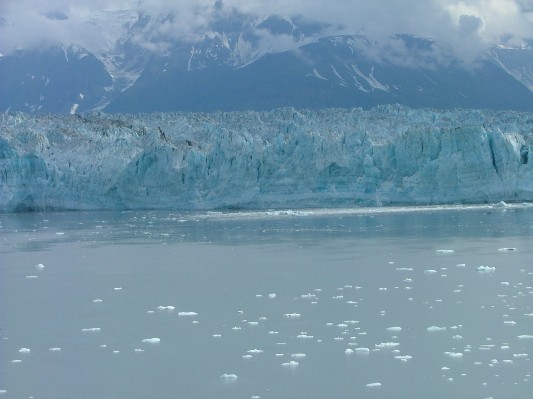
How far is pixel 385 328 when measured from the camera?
8695 mm

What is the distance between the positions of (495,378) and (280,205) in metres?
21.6

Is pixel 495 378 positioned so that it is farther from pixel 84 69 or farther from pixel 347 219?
pixel 84 69

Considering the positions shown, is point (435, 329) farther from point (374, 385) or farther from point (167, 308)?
point (167, 308)

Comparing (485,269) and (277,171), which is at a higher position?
(277,171)

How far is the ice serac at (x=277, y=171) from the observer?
27016 mm

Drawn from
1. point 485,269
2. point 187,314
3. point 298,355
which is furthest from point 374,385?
point 485,269

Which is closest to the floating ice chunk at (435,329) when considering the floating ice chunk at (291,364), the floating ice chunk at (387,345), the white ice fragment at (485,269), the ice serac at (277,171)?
the floating ice chunk at (387,345)

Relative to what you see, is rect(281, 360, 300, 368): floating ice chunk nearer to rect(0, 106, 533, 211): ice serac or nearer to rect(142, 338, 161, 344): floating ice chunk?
rect(142, 338, 161, 344): floating ice chunk

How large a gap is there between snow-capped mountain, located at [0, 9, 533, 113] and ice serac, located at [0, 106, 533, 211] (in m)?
70.7

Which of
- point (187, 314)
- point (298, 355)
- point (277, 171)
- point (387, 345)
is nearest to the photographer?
point (298, 355)

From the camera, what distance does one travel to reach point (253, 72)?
10819 cm

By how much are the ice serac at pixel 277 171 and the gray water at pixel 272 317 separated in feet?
31.1

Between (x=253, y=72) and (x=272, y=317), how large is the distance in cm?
10007

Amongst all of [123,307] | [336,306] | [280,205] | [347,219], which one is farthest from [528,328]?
[280,205]
